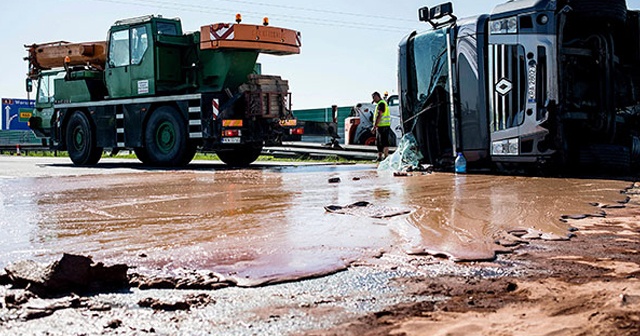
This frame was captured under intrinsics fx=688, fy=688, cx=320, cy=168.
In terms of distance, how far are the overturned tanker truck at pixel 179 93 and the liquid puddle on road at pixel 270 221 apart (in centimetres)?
524

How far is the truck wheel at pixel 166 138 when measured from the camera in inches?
567

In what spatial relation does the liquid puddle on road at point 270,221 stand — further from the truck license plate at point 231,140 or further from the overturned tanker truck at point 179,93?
the overturned tanker truck at point 179,93

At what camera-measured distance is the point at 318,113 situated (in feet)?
104

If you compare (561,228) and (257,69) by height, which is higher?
(257,69)

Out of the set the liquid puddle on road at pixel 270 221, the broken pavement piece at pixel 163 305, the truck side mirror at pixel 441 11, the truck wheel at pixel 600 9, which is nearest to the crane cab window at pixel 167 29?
the truck side mirror at pixel 441 11

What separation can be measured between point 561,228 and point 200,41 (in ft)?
35.5

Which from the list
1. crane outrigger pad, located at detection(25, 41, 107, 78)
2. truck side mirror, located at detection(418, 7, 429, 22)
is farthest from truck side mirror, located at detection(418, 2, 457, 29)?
crane outrigger pad, located at detection(25, 41, 107, 78)

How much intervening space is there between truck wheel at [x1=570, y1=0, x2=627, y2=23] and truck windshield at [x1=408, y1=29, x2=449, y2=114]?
2010 millimetres

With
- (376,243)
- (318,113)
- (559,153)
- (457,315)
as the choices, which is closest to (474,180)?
(559,153)

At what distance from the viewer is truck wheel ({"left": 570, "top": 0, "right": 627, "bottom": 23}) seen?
31.4ft

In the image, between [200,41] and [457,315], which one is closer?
[457,315]

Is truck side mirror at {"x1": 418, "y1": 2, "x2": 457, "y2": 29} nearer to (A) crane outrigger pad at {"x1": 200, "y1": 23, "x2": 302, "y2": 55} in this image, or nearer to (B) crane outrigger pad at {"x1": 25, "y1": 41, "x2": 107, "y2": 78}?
(A) crane outrigger pad at {"x1": 200, "y1": 23, "x2": 302, "y2": 55}

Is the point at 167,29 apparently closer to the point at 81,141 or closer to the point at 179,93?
the point at 179,93

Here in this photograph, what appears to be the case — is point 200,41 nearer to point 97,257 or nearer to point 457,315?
point 97,257
